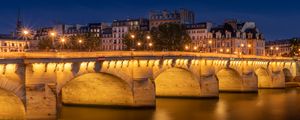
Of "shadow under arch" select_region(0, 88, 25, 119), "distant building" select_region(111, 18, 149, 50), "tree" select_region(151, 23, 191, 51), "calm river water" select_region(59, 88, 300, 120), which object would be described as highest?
"distant building" select_region(111, 18, 149, 50)

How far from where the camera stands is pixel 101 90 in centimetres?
5844

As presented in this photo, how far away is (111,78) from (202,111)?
37.0 ft

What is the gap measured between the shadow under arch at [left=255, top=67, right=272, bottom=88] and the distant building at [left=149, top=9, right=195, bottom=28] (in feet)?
214

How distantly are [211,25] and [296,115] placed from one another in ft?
327

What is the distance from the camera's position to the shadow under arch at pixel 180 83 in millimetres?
72438

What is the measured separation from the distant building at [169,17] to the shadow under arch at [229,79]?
77.9m

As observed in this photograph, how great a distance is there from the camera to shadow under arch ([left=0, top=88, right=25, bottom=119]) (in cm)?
4184

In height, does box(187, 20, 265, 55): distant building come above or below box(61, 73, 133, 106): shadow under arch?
above

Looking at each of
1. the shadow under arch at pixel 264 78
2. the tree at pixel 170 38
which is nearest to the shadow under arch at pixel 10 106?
the shadow under arch at pixel 264 78

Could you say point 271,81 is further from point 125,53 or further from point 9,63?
point 9,63

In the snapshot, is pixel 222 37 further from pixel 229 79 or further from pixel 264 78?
pixel 229 79

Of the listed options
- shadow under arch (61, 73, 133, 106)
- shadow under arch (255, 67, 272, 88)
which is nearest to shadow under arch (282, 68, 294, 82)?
shadow under arch (255, 67, 272, 88)

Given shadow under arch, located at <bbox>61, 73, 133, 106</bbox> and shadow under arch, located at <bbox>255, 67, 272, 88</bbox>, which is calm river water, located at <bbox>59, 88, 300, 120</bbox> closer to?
shadow under arch, located at <bbox>61, 73, 133, 106</bbox>

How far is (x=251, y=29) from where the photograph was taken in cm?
16050
